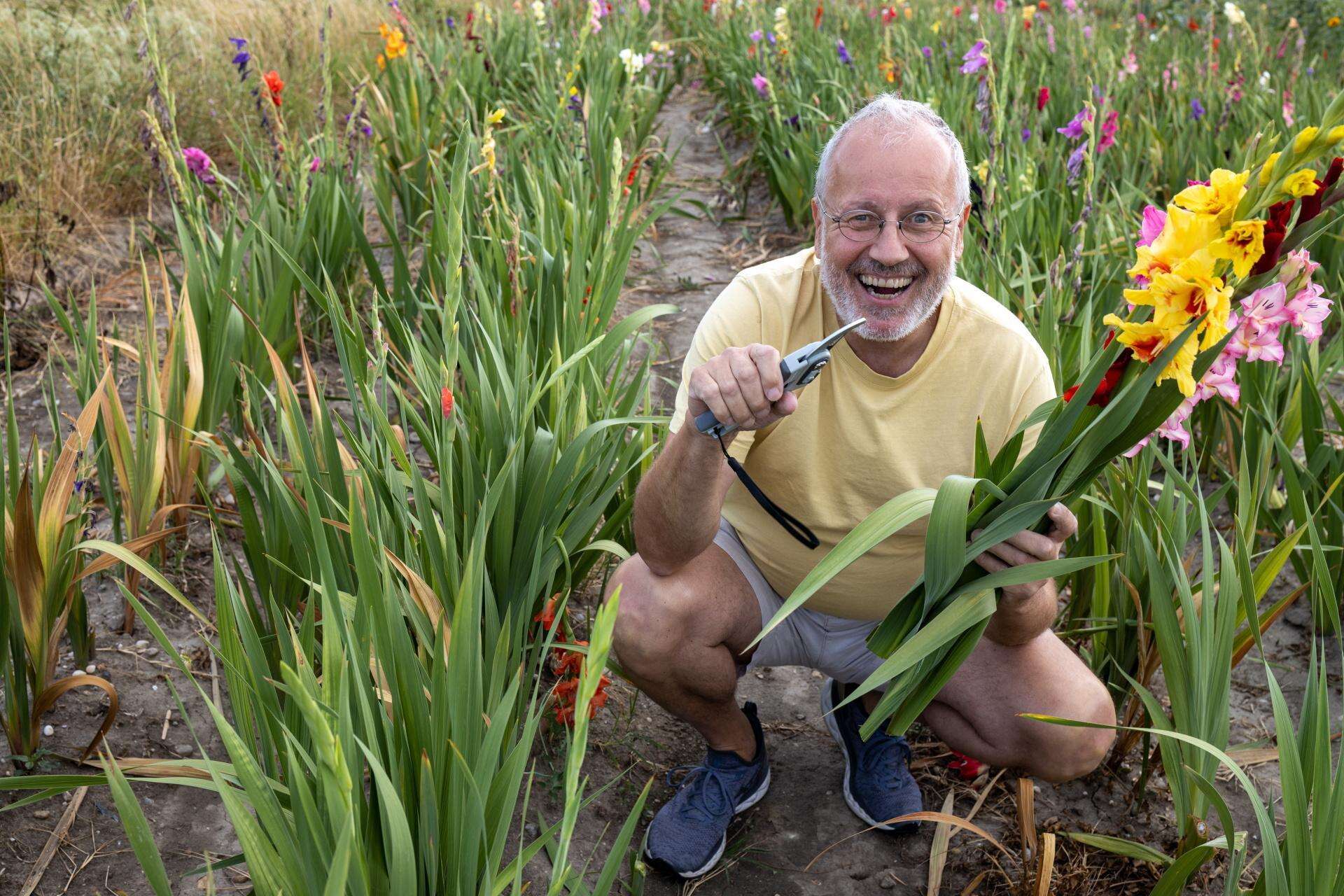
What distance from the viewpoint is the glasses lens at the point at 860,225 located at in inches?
65.4

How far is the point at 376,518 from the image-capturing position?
1.42m

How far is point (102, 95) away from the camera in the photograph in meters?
4.55

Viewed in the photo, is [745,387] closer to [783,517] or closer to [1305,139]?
[783,517]

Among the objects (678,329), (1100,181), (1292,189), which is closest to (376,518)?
(1292,189)

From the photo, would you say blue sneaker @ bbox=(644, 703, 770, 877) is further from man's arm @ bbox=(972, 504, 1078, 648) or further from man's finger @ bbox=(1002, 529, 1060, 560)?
man's finger @ bbox=(1002, 529, 1060, 560)

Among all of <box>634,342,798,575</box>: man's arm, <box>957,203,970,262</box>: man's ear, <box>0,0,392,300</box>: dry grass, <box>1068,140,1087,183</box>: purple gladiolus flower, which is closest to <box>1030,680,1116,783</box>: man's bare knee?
<box>634,342,798,575</box>: man's arm

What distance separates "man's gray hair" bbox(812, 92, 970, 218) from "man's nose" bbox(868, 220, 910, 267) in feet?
0.33

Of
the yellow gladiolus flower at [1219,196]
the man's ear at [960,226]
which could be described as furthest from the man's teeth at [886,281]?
the yellow gladiolus flower at [1219,196]

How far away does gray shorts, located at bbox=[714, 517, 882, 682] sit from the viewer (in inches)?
75.5

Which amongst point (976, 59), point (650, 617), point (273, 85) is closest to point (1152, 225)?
point (650, 617)

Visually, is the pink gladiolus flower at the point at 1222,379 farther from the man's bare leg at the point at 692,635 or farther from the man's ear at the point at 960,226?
the man's bare leg at the point at 692,635

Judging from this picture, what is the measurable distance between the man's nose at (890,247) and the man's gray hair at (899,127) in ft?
0.33

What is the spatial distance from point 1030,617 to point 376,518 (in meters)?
0.94

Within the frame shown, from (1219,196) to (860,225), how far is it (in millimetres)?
727
